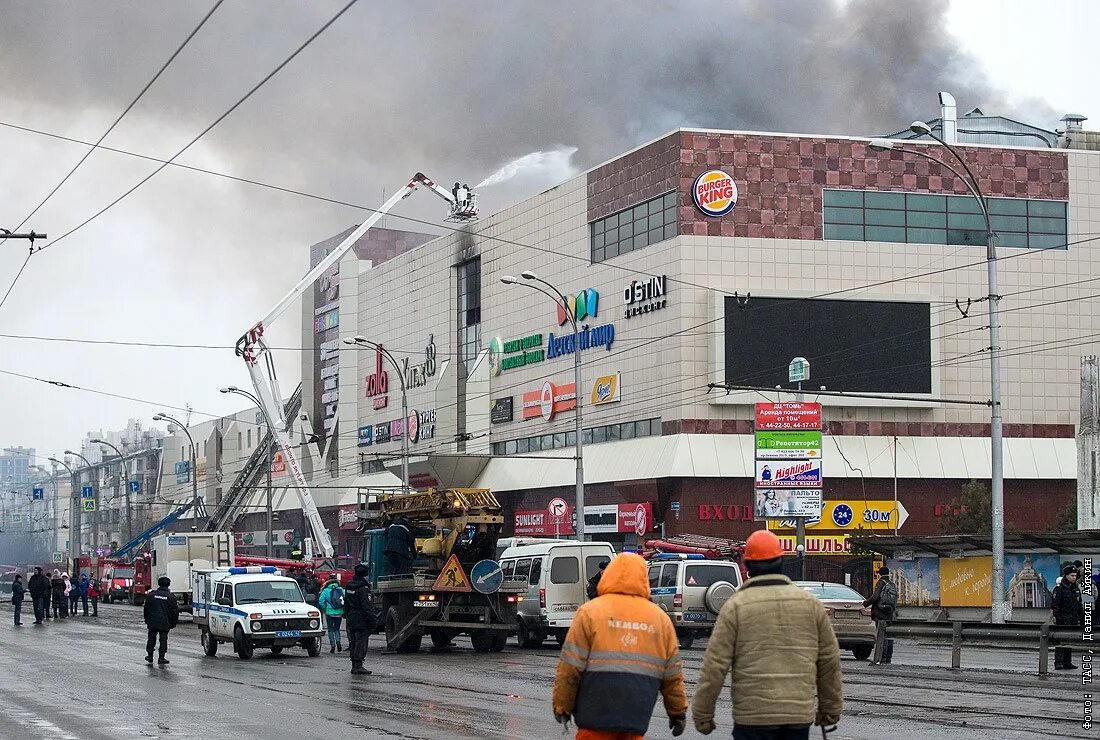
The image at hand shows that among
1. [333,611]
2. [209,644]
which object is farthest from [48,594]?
[209,644]

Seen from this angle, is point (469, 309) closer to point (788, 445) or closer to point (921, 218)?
point (921, 218)

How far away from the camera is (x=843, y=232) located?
6159 centimetres

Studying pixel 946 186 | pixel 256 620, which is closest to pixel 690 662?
pixel 256 620

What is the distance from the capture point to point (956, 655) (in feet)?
79.6

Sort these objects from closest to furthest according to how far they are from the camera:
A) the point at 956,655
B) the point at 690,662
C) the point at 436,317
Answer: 1. the point at 956,655
2. the point at 690,662
3. the point at 436,317

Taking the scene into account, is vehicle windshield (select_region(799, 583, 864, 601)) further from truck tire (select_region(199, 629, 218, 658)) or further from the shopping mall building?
the shopping mall building

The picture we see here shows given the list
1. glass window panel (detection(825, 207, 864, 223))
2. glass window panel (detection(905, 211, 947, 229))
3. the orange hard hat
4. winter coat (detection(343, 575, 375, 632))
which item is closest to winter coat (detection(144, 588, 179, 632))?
winter coat (detection(343, 575, 375, 632))

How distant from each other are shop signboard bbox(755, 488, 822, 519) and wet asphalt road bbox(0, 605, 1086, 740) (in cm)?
1664

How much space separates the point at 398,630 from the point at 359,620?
642cm

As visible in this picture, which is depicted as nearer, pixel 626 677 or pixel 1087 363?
pixel 626 677

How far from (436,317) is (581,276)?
15.6 metres

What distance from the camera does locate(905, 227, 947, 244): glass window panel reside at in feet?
203

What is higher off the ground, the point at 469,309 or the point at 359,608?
the point at 469,309

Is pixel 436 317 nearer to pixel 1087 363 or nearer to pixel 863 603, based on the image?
pixel 1087 363
